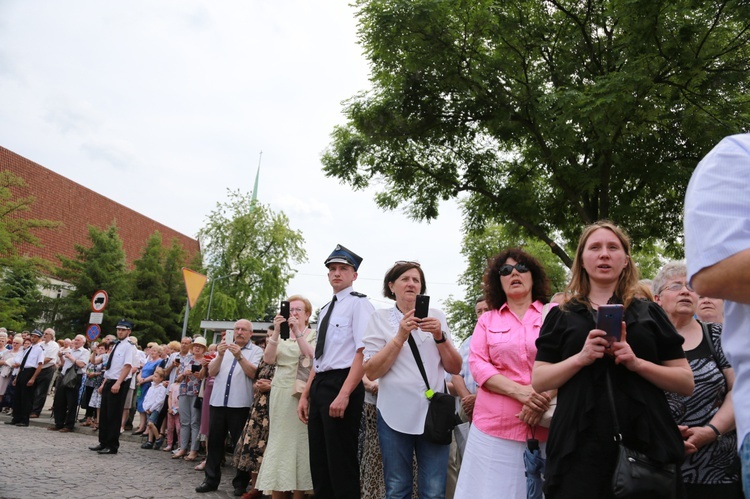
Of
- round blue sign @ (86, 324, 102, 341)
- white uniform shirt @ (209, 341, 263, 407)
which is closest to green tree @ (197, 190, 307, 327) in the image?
round blue sign @ (86, 324, 102, 341)

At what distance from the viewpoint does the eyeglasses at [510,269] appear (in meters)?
3.83

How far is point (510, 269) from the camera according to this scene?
3.84 meters

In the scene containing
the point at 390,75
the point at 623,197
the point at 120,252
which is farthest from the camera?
the point at 120,252

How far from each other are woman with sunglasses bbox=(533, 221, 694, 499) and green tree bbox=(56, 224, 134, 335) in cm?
4595

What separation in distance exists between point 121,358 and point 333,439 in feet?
22.6

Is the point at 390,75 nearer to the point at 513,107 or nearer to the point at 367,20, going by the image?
the point at 367,20

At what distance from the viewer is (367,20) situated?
46.9 ft

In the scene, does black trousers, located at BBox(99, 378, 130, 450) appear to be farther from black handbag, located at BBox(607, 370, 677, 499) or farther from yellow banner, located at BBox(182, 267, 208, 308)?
black handbag, located at BBox(607, 370, 677, 499)

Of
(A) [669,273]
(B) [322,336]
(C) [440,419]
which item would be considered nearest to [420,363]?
(C) [440,419]

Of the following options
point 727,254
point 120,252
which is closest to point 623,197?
point 727,254

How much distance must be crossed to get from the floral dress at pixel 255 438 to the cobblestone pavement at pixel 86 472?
0.60 m

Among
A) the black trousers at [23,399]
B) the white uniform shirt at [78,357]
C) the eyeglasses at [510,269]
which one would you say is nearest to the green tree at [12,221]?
the white uniform shirt at [78,357]

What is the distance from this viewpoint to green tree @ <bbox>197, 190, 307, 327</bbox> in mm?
45219

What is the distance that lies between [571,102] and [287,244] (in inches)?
1470
